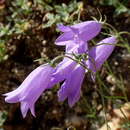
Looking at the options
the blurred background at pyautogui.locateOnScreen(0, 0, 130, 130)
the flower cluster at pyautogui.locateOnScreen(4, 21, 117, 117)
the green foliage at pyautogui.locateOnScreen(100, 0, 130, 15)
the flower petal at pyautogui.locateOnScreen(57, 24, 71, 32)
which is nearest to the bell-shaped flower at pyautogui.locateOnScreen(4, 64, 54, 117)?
the flower cluster at pyautogui.locateOnScreen(4, 21, 117, 117)

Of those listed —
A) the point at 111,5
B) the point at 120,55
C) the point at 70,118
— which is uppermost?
the point at 111,5

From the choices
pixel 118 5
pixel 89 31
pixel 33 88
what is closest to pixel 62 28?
pixel 89 31

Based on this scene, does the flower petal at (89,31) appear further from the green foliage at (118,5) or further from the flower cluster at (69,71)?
the green foliage at (118,5)

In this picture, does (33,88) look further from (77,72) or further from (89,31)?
(89,31)

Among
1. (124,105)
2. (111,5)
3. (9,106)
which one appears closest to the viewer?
(124,105)

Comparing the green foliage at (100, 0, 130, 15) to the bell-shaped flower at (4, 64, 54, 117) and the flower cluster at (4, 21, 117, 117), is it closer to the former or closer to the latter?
the flower cluster at (4, 21, 117, 117)

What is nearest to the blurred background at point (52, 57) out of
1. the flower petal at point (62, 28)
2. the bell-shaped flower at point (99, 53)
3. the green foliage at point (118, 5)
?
the green foliage at point (118, 5)

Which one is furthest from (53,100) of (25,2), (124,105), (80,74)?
(80,74)

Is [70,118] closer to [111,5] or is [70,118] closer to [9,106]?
[9,106]
